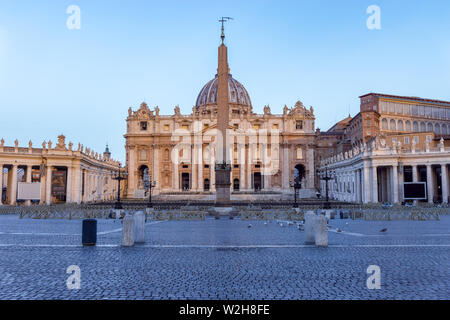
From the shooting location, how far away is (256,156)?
7444 centimetres

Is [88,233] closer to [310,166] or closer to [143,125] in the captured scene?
[310,166]

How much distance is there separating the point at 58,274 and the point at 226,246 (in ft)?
17.8

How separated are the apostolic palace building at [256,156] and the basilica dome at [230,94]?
1.17ft

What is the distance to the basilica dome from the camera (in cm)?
9512

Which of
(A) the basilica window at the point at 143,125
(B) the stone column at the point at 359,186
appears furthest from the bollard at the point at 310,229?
(A) the basilica window at the point at 143,125

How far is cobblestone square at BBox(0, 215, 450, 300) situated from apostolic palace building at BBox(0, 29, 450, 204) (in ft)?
110

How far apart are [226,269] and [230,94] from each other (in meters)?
89.0

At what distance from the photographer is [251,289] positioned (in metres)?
6.44

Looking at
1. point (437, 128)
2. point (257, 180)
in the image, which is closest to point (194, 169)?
point (257, 180)

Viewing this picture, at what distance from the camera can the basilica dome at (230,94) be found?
95.1 meters

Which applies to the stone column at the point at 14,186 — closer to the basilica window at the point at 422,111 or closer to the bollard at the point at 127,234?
the bollard at the point at 127,234
